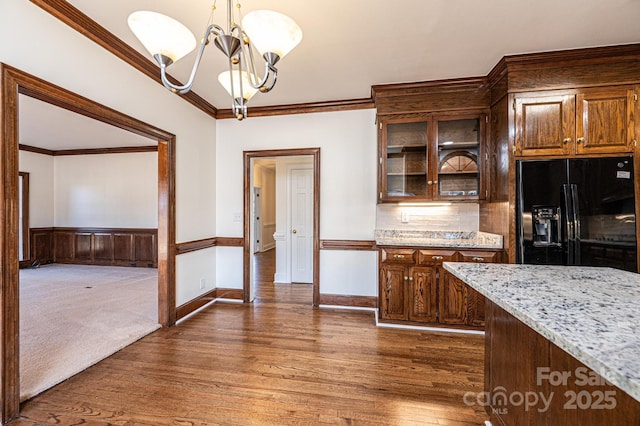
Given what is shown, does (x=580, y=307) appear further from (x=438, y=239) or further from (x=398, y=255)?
(x=438, y=239)

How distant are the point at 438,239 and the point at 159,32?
3.22m

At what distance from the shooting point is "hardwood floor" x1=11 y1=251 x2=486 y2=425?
1803 millimetres

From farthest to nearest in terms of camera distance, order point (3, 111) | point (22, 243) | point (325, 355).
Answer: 1. point (22, 243)
2. point (325, 355)
3. point (3, 111)

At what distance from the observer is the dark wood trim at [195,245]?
11.0ft

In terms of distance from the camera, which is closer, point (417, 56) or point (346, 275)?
point (417, 56)

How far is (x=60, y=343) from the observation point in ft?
8.70

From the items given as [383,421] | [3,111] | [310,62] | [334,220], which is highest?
[310,62]

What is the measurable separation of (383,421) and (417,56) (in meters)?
2.93

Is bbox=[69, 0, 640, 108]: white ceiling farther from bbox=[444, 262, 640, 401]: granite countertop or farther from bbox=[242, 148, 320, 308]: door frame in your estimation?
bbox=[444, 262, 640, 401]: granite countertop

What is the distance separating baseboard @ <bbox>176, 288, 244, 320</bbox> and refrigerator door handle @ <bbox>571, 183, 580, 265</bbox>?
3.78m

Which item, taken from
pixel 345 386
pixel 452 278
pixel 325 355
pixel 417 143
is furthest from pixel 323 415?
pixel 417 143

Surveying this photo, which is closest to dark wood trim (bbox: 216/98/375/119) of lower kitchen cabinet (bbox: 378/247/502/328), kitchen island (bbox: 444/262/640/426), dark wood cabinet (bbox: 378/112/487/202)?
dark wood cabinet (bbox: 378/112/487/202)

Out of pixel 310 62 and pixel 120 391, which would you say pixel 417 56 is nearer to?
pixel 310 62

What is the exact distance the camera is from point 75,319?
10.6ft
